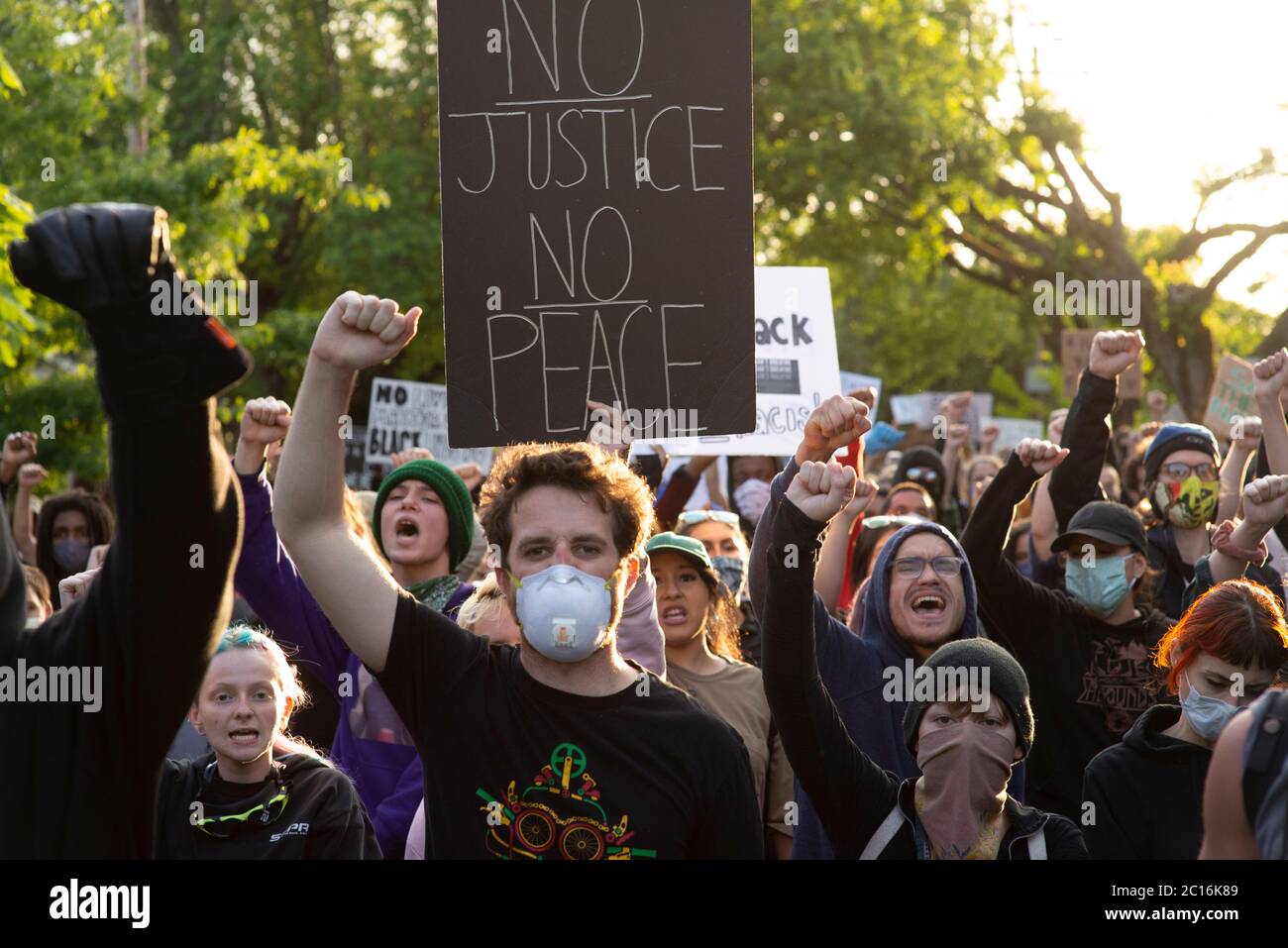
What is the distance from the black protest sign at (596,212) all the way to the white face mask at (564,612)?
1275 mm

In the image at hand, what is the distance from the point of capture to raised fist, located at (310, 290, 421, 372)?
9.31ft

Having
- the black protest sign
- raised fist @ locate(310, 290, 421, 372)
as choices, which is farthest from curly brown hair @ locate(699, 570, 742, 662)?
raised fist @ locate(310, 290, 421, 372)

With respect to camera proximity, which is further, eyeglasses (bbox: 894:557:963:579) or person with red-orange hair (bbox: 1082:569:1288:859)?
eyeglasses (bbox: 894:557:963:579)

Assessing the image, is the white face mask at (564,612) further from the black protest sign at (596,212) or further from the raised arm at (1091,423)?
the raised arm at (1091,423)

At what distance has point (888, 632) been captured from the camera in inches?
193

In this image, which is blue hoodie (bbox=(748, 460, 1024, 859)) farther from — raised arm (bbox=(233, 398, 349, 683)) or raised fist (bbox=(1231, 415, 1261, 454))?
raised fist (bbox=(1231, 415, 1261, 454))

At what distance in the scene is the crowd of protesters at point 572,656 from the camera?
7.35 ft

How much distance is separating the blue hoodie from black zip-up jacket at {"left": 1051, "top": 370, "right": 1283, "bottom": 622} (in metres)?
1.17

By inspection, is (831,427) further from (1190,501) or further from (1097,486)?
(1190,501)

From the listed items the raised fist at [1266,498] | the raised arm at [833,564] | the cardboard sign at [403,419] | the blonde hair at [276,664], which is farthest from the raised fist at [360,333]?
the cardboard sign at [403,419]

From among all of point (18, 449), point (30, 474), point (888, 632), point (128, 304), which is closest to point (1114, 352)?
point (888, 632)

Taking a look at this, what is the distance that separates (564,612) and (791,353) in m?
5.45
